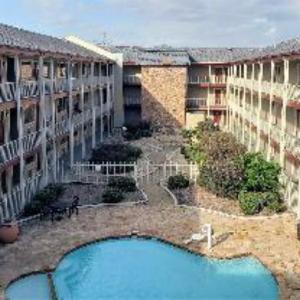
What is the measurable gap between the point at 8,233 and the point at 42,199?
5440mm

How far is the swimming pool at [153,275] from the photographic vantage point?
20.9 m

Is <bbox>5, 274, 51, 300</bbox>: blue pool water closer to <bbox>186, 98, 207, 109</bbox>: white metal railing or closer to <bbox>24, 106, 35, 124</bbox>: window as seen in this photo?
<bbox>24, 106, 35, 124</bbox>: window

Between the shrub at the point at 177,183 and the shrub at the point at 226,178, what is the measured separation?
73.3 inches

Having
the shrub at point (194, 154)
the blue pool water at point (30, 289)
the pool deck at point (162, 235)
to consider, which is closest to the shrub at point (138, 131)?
the shrub at point (194, 154)

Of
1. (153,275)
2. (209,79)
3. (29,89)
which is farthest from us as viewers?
(209,79)

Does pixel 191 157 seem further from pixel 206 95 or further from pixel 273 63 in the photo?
pixel 206 95

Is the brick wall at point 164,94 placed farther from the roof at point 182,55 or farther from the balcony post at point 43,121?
the balcony post at point 43,121

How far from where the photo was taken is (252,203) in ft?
99.3

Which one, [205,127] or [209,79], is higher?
[209,79]

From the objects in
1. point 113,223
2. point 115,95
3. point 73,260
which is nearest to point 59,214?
point 113,223

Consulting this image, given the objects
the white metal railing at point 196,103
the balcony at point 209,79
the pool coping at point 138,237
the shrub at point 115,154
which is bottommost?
the pool coping at point 138,237

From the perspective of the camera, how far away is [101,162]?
A: 42.9 metres

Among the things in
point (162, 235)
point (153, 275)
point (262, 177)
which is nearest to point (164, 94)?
point (262, 177)

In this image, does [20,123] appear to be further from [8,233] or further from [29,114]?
[8,233]
